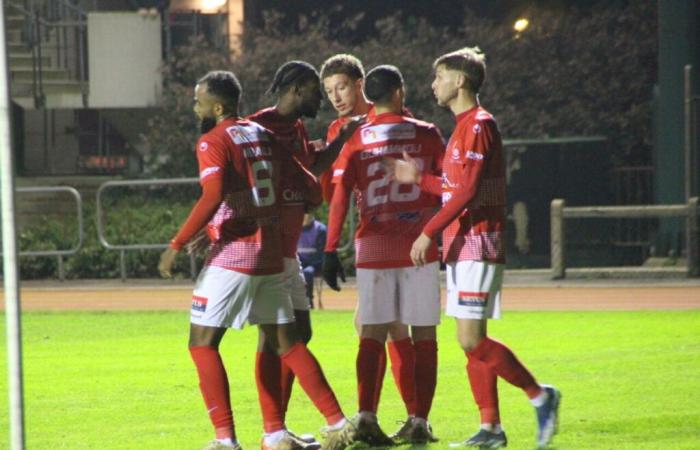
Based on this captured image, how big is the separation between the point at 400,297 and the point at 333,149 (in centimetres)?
91

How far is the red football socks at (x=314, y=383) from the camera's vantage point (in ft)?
23.4

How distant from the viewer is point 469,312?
7094 mm

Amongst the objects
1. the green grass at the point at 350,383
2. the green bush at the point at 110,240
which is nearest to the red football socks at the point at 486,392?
the green grass at the point at 350,383

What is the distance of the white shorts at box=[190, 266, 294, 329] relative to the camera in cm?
712

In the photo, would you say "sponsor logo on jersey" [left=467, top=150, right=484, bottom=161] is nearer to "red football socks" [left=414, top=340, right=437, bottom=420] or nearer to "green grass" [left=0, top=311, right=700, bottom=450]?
"red football socks" [left=414, top=340, right=437, bottom=420]

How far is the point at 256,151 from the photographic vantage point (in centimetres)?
721

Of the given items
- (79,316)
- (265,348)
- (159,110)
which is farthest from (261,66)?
(265,348)

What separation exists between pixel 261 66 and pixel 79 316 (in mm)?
10808

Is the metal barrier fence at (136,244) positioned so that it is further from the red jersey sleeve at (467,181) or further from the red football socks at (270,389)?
the red jersey sleeve at (467,181)

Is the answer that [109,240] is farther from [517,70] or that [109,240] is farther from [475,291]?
[475,291]

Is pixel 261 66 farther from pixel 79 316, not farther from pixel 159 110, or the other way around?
pixel 79 316

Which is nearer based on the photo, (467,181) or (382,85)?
(467,181)

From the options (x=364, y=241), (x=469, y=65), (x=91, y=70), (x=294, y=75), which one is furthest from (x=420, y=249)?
(x=91, y=70)

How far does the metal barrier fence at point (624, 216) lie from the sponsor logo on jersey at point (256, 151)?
13.7m
